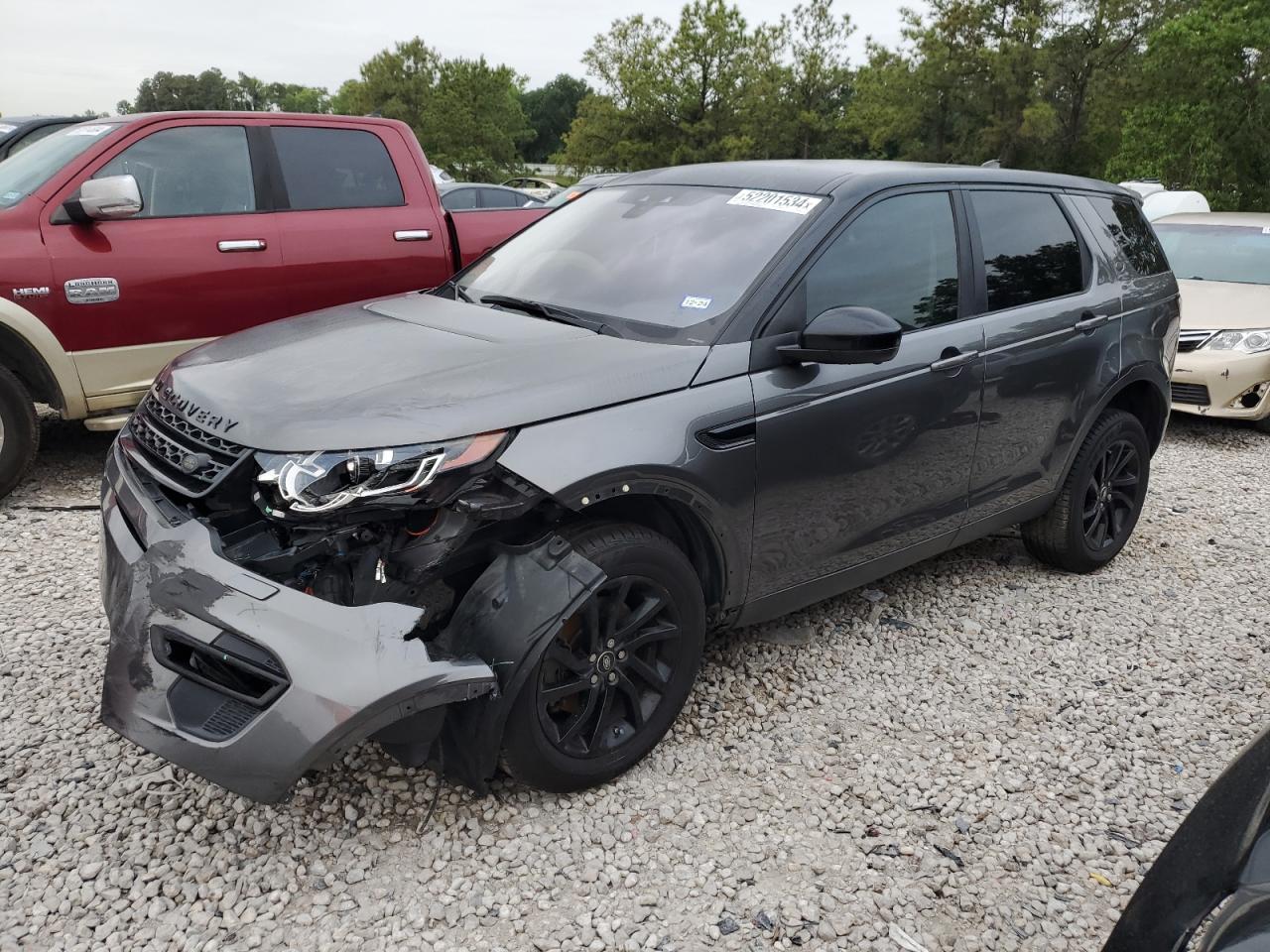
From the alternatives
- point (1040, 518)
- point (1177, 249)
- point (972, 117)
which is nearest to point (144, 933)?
point (1040, 518)

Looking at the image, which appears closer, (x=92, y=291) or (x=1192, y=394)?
(x=92, y=291)

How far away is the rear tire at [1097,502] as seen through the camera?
14.1 ft

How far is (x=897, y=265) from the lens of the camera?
3395 mm

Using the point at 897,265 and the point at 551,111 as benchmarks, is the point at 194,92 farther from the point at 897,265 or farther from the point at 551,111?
→ the point at 897,265

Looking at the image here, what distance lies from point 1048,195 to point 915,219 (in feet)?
3.29

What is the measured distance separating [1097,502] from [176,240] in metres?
4.68

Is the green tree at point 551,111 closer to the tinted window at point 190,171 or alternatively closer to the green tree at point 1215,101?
the green tree at point 1215,101

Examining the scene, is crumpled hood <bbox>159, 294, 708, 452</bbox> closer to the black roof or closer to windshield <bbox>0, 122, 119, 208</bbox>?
the black roof

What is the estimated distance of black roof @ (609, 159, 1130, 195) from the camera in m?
3.34

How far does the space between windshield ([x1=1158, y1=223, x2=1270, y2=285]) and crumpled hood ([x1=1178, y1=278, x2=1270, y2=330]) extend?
0.15m

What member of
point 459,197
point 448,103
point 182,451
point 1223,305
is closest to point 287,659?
point 182,451

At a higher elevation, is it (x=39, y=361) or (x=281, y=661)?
(x=39, y=361)

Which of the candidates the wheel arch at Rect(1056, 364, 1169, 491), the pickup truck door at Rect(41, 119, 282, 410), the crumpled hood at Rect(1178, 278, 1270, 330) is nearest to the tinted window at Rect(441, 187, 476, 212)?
the pickup truck door at Rect(41, 119, 282, 410)

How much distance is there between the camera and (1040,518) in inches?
173
